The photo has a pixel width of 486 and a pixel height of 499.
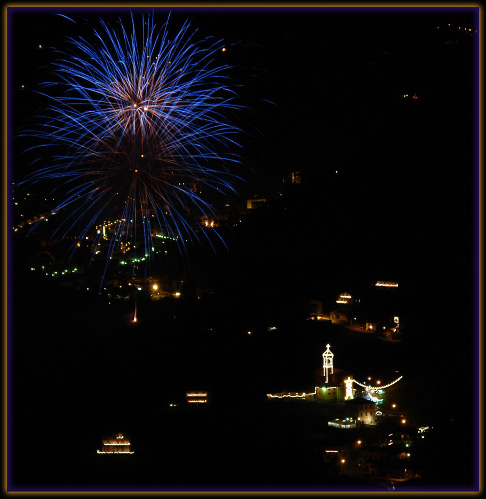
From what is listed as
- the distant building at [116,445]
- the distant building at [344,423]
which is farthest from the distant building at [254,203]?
the distant building at [116,445]

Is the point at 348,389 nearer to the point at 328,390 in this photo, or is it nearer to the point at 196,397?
the point at 328,390

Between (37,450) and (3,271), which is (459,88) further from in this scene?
(3,271)

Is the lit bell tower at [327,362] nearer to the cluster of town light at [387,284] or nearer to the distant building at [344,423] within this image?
the distant building at [344,423]

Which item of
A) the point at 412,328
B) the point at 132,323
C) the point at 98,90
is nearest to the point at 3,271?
the point at 98,90

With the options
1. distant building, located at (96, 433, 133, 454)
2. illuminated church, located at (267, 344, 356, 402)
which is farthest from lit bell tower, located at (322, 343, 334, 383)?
distant building, located at (96, 433, 133, 454)

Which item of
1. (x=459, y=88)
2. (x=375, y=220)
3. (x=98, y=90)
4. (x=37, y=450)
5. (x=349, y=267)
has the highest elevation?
(x=459, y=88)

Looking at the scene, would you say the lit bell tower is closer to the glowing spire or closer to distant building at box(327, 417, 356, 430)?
the glowing spire
